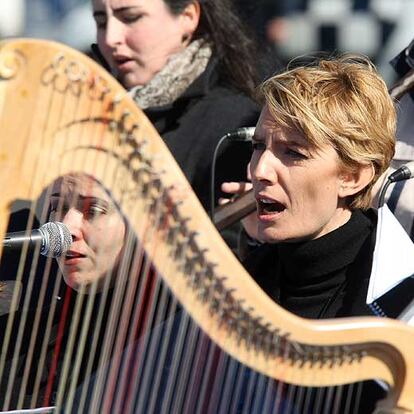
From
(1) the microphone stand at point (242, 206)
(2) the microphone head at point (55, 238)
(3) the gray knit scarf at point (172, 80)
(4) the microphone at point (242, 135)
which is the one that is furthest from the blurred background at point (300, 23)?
(2) the microphone head at point (55, 238)

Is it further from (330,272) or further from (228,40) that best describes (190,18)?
(330,272)

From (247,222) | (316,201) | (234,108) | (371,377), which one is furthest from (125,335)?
(234,108)

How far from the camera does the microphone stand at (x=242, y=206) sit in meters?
3.57

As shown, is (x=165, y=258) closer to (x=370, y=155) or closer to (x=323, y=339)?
(x=323, y=339)

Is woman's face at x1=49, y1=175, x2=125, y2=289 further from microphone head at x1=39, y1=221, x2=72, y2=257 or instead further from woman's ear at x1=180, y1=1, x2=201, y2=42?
woman's ear at x1=180, y1=1, x2=201, y2=42

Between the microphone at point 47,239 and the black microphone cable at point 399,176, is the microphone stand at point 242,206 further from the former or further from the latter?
the microphone at point 47,239

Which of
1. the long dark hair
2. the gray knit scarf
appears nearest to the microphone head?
the gray knit scarf

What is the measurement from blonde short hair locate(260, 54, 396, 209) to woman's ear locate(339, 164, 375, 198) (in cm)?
2

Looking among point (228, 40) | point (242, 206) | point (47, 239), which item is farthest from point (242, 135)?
point (47, 239)

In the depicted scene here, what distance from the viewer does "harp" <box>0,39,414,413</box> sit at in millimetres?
1912

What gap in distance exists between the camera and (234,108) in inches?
160

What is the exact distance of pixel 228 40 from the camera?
4223 mm

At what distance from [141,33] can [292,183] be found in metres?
1.47

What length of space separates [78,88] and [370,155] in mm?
1111
